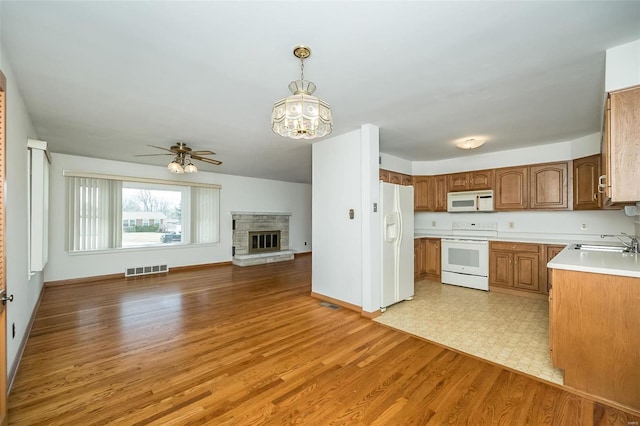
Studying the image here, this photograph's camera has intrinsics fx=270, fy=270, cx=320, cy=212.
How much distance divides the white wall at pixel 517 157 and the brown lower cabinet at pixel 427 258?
4.85 ft

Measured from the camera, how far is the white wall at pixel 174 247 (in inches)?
198

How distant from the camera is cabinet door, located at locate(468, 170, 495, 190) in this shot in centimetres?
484

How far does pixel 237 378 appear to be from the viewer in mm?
2189

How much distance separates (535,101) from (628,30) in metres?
1.09

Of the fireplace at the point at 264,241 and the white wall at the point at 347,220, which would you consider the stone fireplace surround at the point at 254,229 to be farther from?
the white wall at the point at 347,220

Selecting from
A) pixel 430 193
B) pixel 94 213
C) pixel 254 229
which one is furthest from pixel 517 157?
pixel 94 213

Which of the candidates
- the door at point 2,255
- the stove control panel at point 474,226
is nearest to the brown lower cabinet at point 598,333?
the stove control panel at point 474,226

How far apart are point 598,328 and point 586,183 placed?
2.91 m

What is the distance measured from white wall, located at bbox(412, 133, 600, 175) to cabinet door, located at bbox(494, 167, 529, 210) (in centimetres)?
19

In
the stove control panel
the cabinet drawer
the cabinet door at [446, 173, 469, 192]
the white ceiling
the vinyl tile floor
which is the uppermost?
the white ceiling

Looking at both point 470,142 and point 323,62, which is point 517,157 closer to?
point 470,142

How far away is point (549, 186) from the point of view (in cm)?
427

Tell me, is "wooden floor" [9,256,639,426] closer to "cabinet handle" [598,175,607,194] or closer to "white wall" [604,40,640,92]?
"cabinet handle" [598,175,607,194]

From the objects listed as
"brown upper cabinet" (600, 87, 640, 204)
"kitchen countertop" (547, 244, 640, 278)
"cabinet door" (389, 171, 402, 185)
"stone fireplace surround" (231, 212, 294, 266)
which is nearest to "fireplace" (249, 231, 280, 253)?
"stone fireplace surround" (231, 212, 294, 266)
